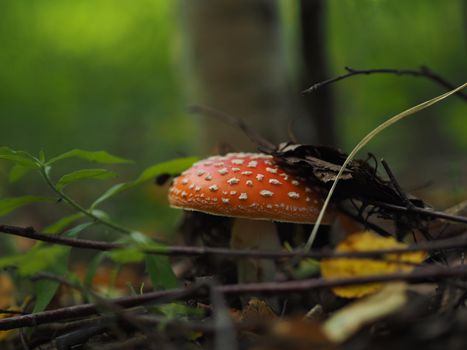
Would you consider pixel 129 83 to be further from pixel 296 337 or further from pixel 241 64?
pixel 296 337

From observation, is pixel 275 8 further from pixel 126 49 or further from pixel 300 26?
pixel 126 49

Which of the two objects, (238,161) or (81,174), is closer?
(81,174)

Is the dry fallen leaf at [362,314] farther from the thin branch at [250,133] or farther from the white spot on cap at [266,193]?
the thin branch at [250,133]

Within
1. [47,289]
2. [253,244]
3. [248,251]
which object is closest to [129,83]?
[253,244]

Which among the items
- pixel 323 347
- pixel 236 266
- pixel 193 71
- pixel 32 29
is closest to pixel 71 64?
pixel 32 29

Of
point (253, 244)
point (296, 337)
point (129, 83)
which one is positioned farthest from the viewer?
point (129, 83)

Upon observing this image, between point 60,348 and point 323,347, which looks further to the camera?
point 60,348

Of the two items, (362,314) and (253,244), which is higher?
(362,314)

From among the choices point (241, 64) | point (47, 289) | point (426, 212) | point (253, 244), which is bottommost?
point (253, 244)
